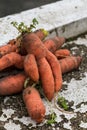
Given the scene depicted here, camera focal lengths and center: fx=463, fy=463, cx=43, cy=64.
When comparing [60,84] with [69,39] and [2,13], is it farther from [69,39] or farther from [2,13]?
[2,13]

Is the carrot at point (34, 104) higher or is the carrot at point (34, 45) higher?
the carrot at point (34, 45)

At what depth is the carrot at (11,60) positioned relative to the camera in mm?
2582

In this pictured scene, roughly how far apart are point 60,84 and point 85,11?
82cm

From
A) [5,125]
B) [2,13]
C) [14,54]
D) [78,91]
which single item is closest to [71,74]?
[78,91]

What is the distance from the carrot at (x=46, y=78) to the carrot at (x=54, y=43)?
0.21m

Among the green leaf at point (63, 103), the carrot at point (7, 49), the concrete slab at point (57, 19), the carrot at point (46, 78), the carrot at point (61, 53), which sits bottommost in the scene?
the green leaf at point (63, 103)

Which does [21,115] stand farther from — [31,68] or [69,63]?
[69,63]

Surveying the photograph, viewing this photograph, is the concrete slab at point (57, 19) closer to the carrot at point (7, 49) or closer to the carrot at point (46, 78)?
the carrot at point (7, 49)

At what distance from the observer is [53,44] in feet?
9.08

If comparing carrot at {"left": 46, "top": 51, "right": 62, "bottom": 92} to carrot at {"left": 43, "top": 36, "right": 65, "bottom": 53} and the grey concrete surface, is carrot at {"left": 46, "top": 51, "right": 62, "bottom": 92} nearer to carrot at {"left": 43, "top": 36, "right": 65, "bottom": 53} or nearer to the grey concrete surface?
carrot at {"left": 43, "top": 36, "right": 65, "bottom": 53}

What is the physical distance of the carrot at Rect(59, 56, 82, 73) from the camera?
8.96ft

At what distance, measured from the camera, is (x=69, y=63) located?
9.00 ft

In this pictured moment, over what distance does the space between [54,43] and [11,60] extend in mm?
325

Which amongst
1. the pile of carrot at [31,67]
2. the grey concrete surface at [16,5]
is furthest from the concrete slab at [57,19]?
the grey concrete surface at [16,5]
